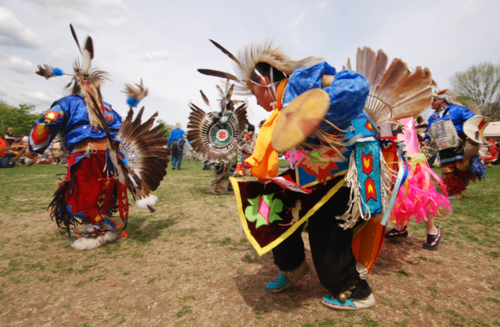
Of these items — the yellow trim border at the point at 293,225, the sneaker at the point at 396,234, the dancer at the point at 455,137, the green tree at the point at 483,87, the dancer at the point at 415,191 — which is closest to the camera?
the yellow trim border at the point at 293,225

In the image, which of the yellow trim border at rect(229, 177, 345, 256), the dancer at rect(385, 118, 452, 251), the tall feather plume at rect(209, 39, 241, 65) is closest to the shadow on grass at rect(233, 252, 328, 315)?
the yellow trim border at rect(229, 177, 345, 256)

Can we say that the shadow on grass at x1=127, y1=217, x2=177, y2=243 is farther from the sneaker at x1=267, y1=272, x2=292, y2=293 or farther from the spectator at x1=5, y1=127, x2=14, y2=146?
the spectator at x1=5, y1=127, x2=14, y2=146

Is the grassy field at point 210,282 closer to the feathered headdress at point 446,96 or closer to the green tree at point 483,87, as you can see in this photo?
the feathered headdress at point 446,96

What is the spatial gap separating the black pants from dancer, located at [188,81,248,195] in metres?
4.32

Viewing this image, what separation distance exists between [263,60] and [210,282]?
6.26 ft

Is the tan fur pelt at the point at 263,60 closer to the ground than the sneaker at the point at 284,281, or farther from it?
farther from it

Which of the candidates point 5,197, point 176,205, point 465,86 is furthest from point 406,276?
point 465,86

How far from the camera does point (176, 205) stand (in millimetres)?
5285

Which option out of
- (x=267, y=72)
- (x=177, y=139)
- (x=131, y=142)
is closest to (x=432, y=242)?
(x=267, y=72)

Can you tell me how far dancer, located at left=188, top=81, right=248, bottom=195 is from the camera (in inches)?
240

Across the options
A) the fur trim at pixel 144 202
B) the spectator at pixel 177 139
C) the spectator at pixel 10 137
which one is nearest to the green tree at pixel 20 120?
the spectator at pixel 10 137

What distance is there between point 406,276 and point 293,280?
1125mm

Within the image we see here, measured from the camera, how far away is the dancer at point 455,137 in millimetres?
4773

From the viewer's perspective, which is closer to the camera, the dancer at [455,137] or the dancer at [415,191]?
the dancer at [415,191]
